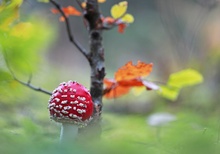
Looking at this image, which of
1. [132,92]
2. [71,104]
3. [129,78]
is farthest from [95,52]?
Answer: [132,92]

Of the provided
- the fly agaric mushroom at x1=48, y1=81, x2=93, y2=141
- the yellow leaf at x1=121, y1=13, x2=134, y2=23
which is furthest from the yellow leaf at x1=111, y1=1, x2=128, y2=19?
the fly agaric mushroom at x1=48, y1=81, x2=93, y2=141

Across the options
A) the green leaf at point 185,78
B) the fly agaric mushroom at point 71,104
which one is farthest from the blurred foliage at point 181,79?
the fly agaric mushroom at point 71,104

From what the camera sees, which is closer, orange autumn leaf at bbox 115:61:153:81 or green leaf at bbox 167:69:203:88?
orange autumn leaf at bbox 115:61:153:81

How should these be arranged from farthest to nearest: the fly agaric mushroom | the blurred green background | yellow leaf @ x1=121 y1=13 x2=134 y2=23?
yellow leaf @ x1=121 y1=13 x2=134 y2=23
the fly agaric mushroom
the blurred green background

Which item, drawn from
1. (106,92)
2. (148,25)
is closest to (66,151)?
(106,92)

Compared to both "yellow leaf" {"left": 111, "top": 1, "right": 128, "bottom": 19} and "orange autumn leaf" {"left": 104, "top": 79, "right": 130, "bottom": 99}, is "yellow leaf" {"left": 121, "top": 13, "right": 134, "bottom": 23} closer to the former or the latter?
"yellow leaf" {"left": 111, "top": 1, "right": 128, "bottom": 19}

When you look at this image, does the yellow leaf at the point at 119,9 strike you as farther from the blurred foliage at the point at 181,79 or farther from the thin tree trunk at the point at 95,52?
the blurred foliage at the point at 181,79
